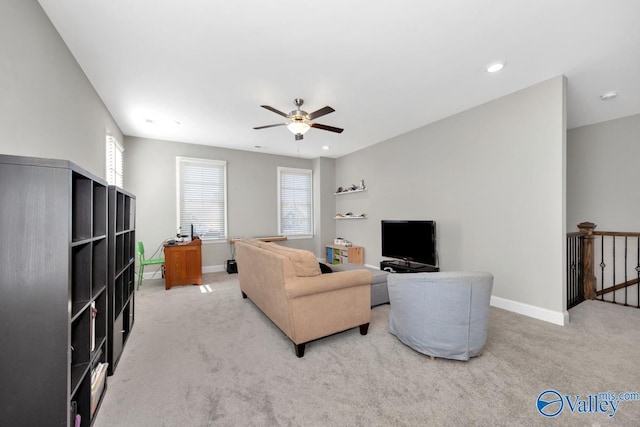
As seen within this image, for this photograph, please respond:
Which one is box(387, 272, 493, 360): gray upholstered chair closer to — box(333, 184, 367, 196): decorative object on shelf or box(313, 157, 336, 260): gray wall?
box(333, 184, 367, 196): decorative object on shelf

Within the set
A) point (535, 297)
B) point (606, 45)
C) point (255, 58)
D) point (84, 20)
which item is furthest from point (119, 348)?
point (606, 45)

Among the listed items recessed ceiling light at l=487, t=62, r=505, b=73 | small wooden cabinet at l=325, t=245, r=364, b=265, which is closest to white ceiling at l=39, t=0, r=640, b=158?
recessed ceiling light at l=487, t=62, r=505, b=73

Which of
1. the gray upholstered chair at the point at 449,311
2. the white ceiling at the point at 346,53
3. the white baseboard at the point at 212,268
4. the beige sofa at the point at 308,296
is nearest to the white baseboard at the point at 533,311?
the gray upholstered chair at the point at 449,311

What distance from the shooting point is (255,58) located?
2.58 m

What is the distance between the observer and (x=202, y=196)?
5738 mm

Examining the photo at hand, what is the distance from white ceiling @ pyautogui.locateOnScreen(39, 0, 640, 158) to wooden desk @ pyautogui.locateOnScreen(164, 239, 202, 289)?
2230mm

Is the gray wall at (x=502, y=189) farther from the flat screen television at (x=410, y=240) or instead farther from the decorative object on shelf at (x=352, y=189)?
the decorative object on shelf at (x=352, y=189)

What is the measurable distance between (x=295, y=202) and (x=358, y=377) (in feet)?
16.9

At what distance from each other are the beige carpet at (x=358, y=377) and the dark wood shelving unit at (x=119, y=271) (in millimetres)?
185

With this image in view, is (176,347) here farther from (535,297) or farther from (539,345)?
(535,297)

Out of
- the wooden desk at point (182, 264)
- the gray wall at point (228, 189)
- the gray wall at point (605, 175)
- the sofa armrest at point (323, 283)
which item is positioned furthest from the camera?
the gray wall at point (228, 189)

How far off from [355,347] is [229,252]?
14.0ft

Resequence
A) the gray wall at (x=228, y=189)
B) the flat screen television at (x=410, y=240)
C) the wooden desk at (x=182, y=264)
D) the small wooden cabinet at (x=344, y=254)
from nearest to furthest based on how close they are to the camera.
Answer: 1. the flat screen television at (x=410, y=240)
2. the wooden desk at (x=182, y=264)
3. the gray wall at (x=228, y=189)
4. the small wooden cabinet at (x=344, y=254)

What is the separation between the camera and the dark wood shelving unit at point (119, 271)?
210 centimetres
